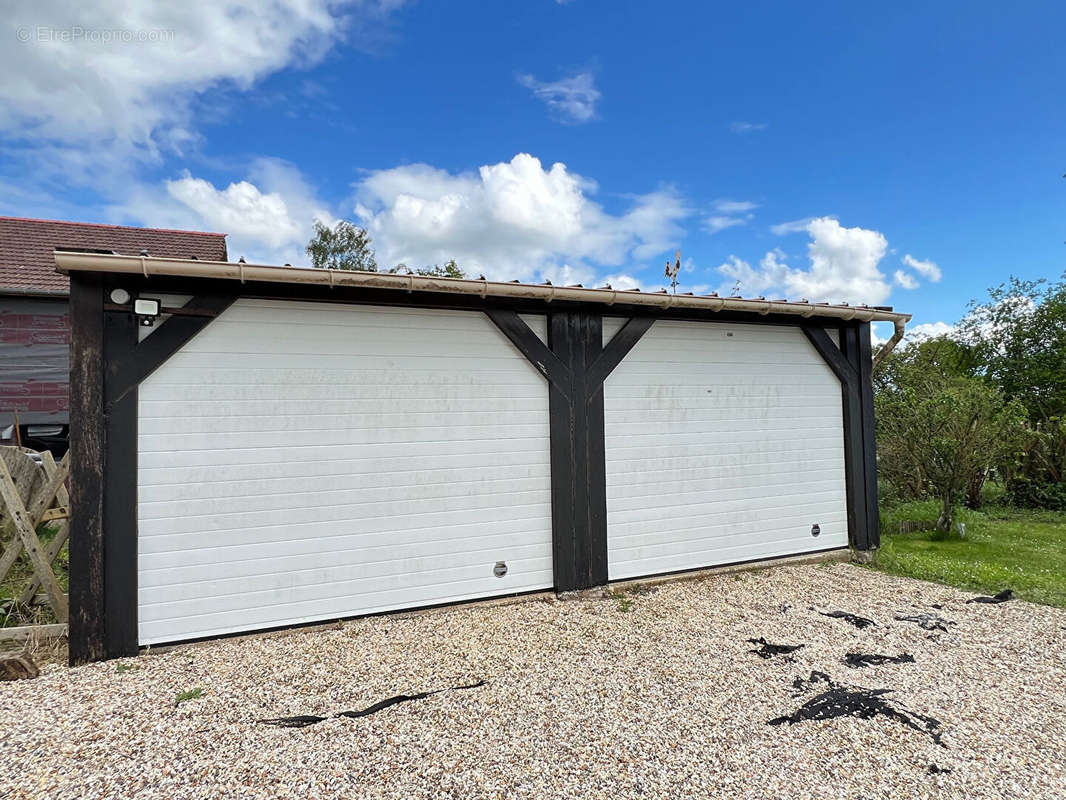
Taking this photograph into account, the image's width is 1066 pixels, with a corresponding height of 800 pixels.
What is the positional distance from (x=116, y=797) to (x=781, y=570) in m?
5.53

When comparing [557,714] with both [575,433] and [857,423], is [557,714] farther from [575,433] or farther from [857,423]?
[857,423]

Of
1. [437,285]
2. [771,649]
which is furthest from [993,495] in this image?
[437,285]

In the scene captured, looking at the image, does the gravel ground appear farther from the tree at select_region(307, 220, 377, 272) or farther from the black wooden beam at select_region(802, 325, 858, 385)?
the tree at select_region(307, 220, 377, 272)

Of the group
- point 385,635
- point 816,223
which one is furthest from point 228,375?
point 816,223

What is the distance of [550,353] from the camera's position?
15.4ft

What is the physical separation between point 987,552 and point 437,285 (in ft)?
25.4

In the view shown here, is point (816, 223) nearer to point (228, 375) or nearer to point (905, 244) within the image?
point (905, 244)

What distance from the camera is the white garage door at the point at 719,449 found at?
5.00 meters

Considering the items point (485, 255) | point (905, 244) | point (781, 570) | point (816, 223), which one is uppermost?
point (485, 255)

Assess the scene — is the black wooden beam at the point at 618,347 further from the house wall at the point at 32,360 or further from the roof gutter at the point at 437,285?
the house wall at the point at 32,360

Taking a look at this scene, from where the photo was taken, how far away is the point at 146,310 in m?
3.62

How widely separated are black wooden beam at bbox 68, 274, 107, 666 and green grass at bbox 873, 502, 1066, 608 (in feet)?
23.6

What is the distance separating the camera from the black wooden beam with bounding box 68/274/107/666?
3414 mm

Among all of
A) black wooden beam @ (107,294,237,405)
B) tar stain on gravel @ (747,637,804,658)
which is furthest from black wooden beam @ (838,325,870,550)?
black wooden beam @ (107,294,237,405)
